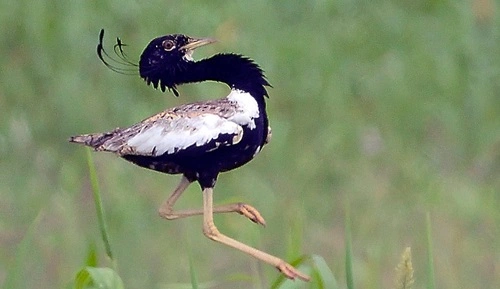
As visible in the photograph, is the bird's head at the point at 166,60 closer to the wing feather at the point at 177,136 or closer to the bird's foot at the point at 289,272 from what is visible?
the wing feather at the point at 177,136

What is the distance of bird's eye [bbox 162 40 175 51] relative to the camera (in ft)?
5.85

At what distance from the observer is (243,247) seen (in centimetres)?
167

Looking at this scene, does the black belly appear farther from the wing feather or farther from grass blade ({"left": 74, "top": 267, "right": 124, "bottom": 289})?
grass blade ({"left": 74, "top": 267, "right": 124, "bottom": 289})

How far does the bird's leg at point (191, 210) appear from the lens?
1.76 meters

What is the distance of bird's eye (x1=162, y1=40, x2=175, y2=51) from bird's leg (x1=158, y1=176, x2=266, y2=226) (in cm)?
16

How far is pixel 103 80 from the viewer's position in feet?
17.2

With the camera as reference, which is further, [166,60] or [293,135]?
[293,135]

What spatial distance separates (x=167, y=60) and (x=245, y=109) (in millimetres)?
114

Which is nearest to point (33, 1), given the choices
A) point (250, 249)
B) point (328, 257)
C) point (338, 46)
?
point (338, 46)

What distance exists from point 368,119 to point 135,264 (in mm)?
1427

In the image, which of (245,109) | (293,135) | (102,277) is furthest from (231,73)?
(293,135)

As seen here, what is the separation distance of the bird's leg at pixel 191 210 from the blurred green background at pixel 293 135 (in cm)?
229

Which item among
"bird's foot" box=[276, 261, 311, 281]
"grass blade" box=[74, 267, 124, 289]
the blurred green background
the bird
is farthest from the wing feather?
the blurred green background

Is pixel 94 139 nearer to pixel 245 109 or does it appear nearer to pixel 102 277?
pixel 245 109
